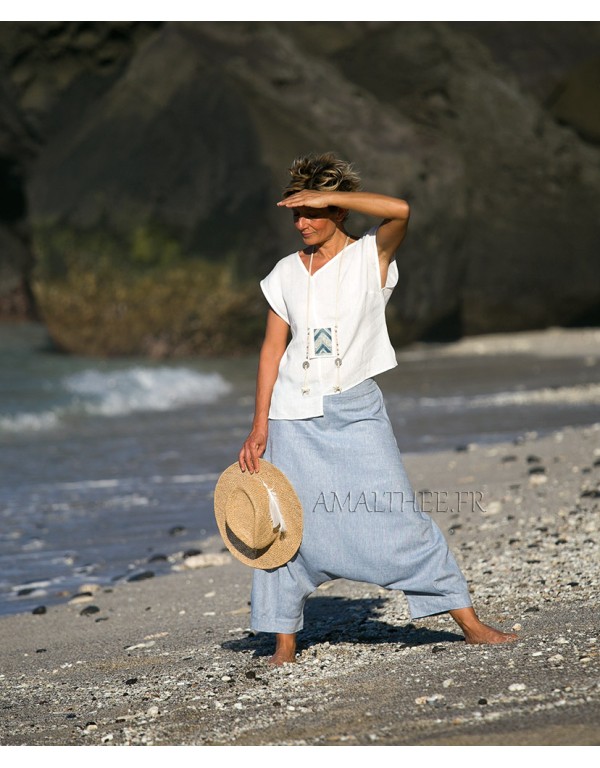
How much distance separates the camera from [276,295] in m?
4.55

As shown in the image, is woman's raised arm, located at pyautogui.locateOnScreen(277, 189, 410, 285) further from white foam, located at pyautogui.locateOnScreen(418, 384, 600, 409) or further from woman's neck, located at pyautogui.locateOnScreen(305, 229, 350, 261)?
white foam, located at pyautogui.locateOnScreen(418, 384, 600, 409)

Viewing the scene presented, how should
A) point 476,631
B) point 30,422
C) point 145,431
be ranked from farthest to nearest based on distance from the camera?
point 30,422 → point 145,431 → point 476,631

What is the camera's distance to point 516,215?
20719mm

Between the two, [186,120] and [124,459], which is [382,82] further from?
[124,459]

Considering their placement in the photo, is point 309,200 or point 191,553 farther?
point 191,553

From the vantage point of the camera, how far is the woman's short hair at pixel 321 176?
14.5 feet

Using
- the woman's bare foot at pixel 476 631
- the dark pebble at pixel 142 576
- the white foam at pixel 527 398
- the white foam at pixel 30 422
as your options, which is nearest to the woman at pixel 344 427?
the woman's bare foot at pixel 476 631

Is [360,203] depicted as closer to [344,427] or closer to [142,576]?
[344,427]

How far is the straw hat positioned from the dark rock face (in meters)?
13.2

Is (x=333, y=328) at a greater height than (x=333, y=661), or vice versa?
(x=333, y=328)

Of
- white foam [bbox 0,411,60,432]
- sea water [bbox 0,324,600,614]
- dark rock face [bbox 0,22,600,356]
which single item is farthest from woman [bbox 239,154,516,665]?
dark rock face [bbox 0,22,600,356]

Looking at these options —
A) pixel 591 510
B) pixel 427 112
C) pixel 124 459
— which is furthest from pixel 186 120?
pixel 591 510

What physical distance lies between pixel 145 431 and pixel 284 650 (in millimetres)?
7331

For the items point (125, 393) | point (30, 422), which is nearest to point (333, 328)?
point (30, 422)
